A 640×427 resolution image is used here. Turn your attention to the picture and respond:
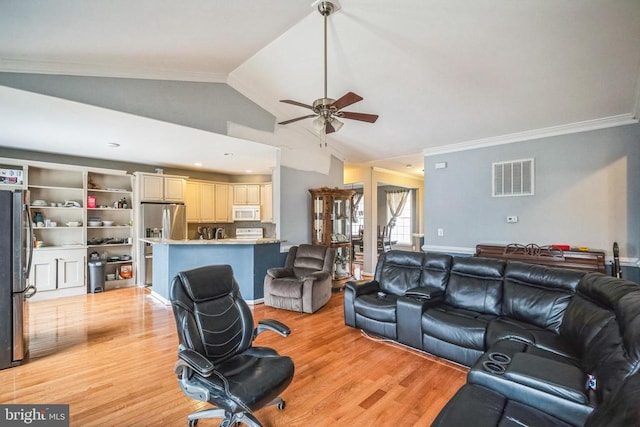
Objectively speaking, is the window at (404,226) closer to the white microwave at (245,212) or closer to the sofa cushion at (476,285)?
the white microwave at (245,212)

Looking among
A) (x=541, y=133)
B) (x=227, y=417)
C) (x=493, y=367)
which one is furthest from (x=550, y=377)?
Answer: (x=541, y=133)

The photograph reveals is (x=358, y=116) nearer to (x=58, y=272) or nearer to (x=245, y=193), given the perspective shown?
(x=245, y=193)

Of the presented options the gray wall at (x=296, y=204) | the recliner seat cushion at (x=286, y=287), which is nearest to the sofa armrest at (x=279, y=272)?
the recliner seat cushion at (x=286, y=287)

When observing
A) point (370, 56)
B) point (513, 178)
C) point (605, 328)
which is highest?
point (370, 56)

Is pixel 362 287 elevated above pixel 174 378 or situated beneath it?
elevated above

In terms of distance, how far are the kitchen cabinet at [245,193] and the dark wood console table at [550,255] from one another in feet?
17.9

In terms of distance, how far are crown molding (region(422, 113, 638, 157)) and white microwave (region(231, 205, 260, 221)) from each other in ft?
14.8

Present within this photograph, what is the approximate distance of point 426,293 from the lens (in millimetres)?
3168

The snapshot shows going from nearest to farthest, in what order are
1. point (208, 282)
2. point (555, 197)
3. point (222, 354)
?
1. point (222, 354)
2. point (208, 282)
3. point (555, 197)

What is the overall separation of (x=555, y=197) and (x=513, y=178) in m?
0.60

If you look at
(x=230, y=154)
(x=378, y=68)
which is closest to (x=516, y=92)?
(x=378, y=68)

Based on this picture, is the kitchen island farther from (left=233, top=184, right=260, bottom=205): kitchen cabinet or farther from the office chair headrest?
(left=233, top=184, right=260, bottom=205): kitchen cabinet

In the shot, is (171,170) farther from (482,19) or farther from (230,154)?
(482,19)

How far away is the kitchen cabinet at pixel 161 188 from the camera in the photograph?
6.18 m
